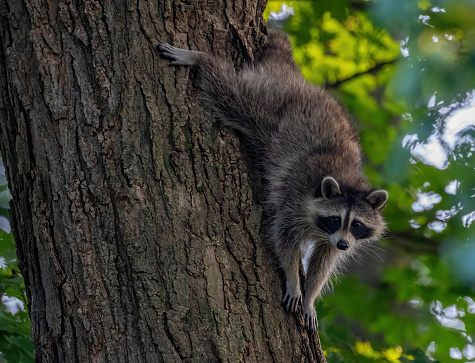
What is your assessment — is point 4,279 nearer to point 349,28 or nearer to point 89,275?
point 89,275

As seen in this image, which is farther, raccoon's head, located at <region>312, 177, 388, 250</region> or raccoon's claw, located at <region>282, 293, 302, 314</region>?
raccoon's head, located at <region>312, 177, 388, 250</region>

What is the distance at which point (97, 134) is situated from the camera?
2.75m

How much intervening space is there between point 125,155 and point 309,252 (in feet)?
6.27

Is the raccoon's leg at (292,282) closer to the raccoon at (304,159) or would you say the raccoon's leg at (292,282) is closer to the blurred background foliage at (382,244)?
the raccoon at (304,159)

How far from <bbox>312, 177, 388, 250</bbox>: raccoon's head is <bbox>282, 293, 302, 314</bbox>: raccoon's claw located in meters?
0.84

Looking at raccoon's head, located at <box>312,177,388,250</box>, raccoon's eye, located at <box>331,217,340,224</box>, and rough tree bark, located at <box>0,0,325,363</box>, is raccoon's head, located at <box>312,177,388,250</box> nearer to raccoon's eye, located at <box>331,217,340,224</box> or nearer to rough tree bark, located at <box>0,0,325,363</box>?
raccoon's eye, located at <box>331,217,340,224</box>

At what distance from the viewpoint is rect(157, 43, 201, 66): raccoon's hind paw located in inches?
117

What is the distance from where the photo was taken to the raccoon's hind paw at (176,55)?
2961 mm

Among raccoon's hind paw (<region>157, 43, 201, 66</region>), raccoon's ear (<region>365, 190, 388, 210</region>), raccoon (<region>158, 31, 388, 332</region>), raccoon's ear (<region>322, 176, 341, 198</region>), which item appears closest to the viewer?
raccoon's hind paw (<region>157, 43, 201, 66</region>)

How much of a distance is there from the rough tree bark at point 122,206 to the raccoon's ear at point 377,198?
1211mm

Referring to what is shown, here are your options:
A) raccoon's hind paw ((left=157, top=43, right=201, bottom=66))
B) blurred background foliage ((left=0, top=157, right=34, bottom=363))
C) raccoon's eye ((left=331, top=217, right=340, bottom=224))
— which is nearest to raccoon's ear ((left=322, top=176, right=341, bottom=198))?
raccoon's eye ((left=331, top=217, right=340, bottom=224))

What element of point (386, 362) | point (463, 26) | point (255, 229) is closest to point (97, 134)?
point (255, 229)

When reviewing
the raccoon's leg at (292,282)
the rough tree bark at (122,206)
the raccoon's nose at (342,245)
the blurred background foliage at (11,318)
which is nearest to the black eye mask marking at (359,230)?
the raccoon's nose at (342,245)

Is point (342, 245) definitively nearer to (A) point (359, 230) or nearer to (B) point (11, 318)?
(A) point (359, 230)
